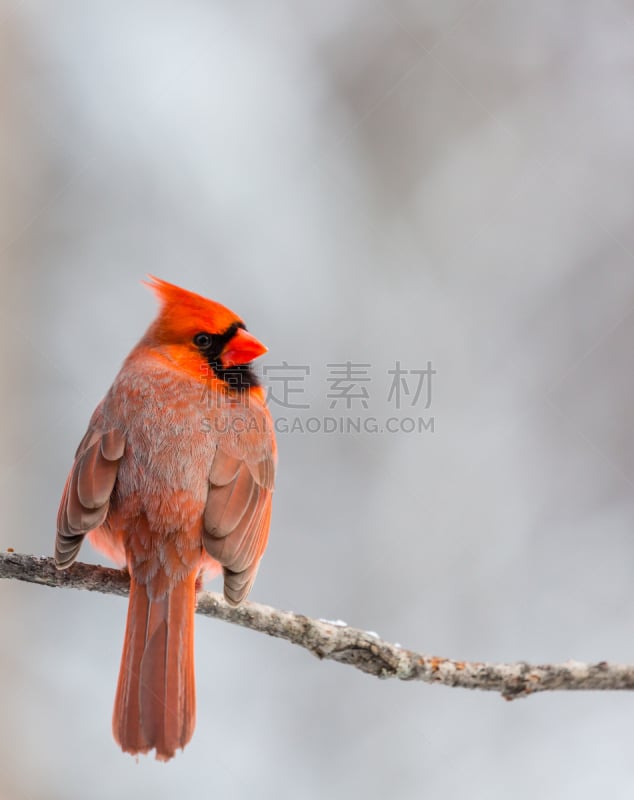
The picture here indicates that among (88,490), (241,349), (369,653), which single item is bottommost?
(369,653)

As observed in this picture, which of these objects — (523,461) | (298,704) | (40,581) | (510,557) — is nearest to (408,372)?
(523,461)

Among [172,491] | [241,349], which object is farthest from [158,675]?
[241,349]

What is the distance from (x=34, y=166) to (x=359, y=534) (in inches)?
83.0

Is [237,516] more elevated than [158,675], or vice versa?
[237,516]

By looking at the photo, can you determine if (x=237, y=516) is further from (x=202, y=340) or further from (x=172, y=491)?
(x=202, y=340)

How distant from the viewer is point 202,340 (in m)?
2.50

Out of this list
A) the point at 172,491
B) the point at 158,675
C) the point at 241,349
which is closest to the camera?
the point at 158,675

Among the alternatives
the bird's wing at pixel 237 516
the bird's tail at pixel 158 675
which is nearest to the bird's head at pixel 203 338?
the bird's wing at pixel 237 516

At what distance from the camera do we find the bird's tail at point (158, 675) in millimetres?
1877

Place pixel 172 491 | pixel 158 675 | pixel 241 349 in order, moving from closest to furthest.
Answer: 1. pixel 158 675
2. pixel 172 491
3. pixel 241 349

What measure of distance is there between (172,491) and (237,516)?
181mm

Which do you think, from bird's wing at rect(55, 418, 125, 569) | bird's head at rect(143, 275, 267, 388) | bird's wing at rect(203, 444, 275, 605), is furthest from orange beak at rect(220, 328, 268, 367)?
bird's wing at rect(55, 418, 125, 569)

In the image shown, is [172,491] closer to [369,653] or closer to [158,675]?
[158,675]

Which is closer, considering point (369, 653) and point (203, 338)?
point (369, 653)
